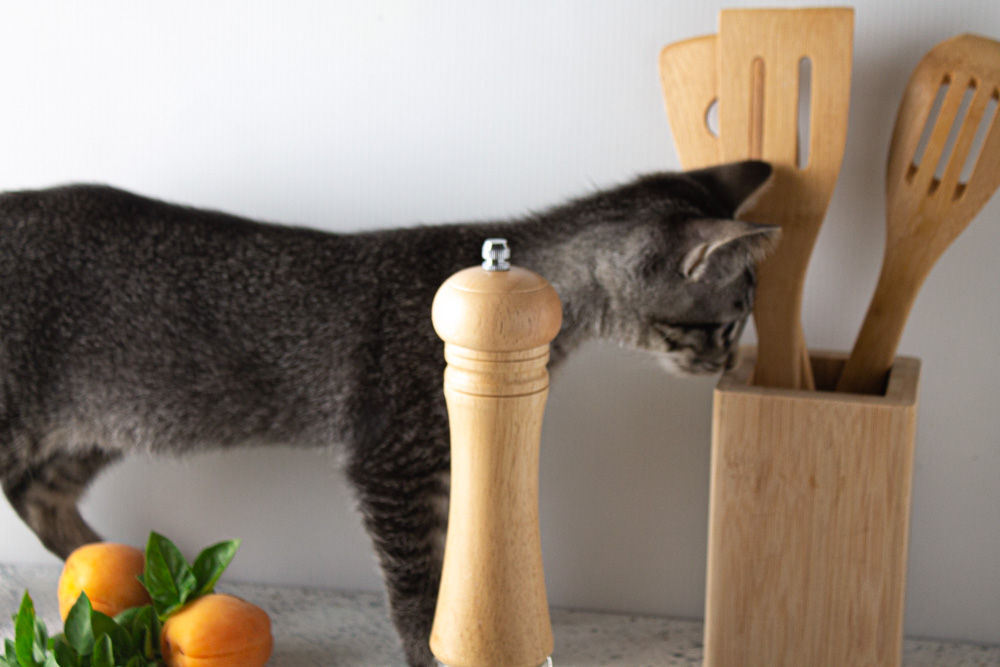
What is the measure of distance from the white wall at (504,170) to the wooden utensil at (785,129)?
0.26ft

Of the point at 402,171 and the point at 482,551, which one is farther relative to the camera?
the point at 402,171

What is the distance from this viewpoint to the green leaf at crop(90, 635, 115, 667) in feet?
2.69

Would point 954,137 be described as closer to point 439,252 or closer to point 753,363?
point 753,363

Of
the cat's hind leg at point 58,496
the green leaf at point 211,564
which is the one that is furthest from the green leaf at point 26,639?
the cat's hind leg at point 58,496

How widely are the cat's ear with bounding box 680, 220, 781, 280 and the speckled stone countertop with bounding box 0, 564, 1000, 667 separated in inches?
16.8

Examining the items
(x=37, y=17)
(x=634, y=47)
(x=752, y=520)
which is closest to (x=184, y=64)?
(x=37, y=17)

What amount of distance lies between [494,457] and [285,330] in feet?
1.39

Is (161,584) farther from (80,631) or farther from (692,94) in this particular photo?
(692,94)

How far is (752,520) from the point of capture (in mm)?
866

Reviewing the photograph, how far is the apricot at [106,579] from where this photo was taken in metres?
0.96

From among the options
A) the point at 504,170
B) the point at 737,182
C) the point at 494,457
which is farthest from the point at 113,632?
the point at 737,182

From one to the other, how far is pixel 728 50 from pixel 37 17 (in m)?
0.79

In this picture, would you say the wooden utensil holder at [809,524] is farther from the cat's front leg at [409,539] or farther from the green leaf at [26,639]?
the green leaf at [26,639]

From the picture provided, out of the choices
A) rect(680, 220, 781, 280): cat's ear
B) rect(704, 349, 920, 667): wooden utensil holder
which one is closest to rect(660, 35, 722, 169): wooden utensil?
rect(680, 220, 781, 280): cat's ear
